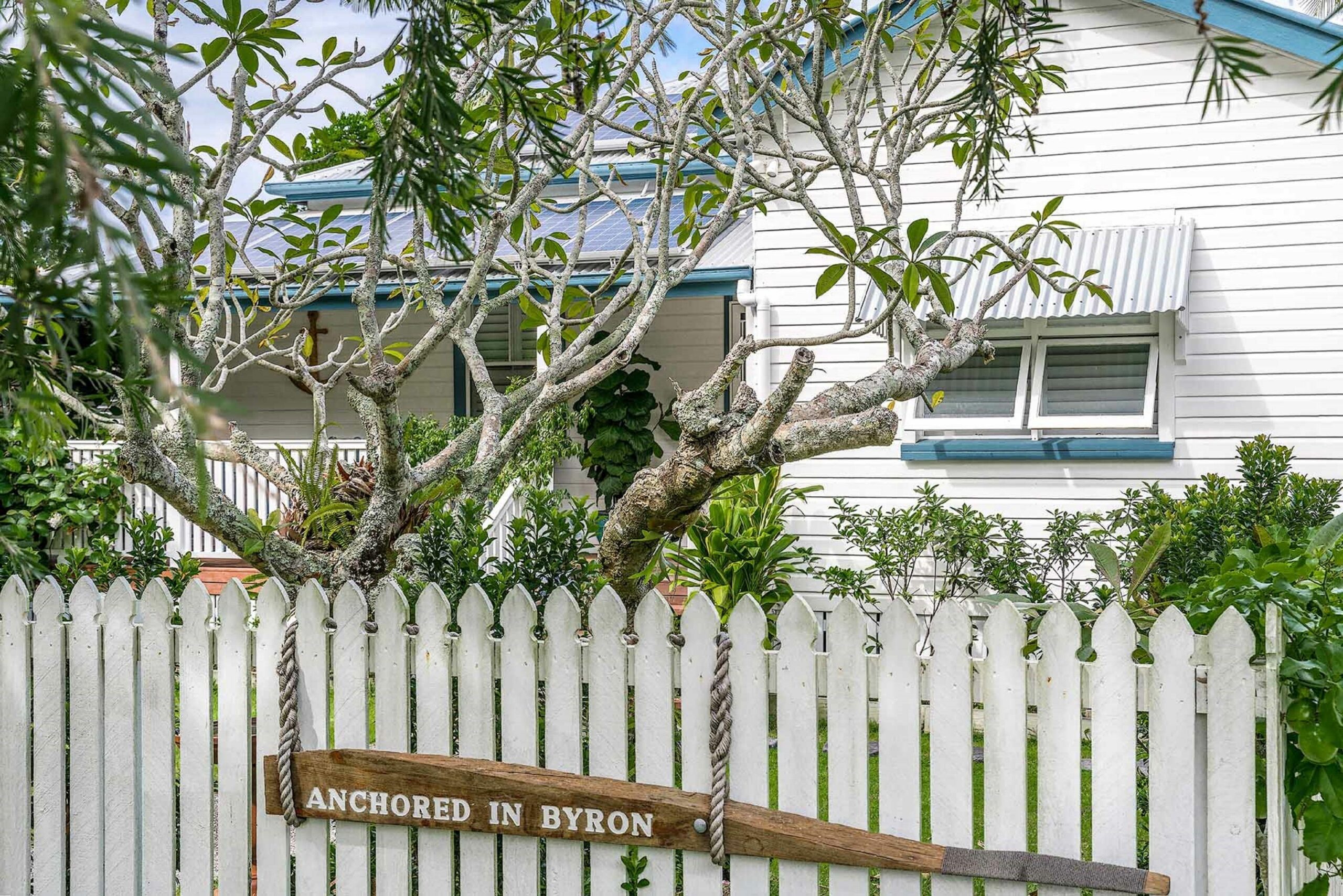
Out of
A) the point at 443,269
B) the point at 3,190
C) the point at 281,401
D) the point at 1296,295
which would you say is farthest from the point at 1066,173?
the point at 281,401

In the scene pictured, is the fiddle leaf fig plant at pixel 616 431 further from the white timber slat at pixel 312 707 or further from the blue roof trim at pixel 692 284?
the white timber slat at pixel 312 707

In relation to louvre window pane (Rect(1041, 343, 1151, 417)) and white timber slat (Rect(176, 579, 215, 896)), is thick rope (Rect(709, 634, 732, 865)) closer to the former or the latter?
white timber slat (Rect(176, 579, 215, 896))

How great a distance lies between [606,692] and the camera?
9.75ft

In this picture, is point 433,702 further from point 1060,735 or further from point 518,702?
point 1060,735

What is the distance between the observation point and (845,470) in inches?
314

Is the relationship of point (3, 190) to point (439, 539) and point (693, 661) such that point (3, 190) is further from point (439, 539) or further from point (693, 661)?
point (439, 539)

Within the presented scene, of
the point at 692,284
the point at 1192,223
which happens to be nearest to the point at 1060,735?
the point at 1192,223

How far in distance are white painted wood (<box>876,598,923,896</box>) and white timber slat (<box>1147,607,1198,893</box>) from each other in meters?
0.58

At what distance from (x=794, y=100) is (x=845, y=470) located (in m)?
3.89

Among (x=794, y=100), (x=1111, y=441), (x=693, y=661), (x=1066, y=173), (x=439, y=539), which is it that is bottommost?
(x=693, y=661)

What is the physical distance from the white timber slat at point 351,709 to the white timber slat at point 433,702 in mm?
169

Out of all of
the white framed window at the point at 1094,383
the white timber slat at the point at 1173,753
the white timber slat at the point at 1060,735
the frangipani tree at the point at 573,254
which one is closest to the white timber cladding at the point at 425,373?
the white framed window at the point at 1094,383

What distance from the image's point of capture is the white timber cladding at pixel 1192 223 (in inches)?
275

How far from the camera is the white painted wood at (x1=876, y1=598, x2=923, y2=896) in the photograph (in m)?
2.80
